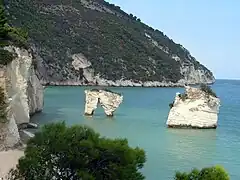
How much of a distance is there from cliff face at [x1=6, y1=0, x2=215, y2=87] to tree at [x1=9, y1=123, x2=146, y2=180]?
9318cm

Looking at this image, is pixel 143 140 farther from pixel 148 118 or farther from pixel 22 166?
pixel 22 166

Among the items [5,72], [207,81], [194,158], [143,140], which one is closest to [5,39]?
[5,72]

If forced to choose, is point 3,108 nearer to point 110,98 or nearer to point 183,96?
point 183,96

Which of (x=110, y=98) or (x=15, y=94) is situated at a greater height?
(x=15, y=94)

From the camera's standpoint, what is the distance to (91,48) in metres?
134

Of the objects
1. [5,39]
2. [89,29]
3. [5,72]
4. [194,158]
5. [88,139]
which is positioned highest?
[89,29]

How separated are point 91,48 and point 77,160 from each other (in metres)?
119

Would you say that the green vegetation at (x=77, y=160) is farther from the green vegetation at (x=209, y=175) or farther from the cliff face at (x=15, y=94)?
the cliff face at (x=15, y=94)

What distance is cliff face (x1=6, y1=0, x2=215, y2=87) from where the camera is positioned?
12044 cm

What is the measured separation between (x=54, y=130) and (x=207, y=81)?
183m

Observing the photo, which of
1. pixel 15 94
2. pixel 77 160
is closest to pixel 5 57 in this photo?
pixel 15 94

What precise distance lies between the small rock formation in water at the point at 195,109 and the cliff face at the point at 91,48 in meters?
69.6

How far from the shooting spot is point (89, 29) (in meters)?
141

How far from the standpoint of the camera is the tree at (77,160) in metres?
15.9
